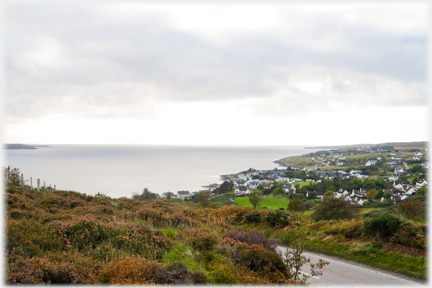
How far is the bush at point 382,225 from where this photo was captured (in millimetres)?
9703

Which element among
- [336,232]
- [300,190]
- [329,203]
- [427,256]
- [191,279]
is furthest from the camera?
[300,190]

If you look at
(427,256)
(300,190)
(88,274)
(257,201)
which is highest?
(88,274)

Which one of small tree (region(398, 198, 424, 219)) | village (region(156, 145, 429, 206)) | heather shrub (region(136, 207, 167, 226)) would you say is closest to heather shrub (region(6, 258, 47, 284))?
heather shrub (region(136, 207, 167, 226))

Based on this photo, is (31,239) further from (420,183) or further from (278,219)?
(420,183)

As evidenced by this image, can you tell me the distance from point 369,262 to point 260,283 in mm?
6286

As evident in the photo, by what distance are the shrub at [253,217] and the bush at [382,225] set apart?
6069 mm

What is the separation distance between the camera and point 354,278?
302 inches

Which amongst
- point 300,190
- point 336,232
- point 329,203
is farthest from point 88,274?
point 300,190

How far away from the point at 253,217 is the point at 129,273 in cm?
1189

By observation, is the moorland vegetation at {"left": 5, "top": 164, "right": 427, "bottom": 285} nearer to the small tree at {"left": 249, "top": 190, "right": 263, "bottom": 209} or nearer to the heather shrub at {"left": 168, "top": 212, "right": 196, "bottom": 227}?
the heather shrub at {"left": 168, "top": 212, "right": 196, "bottom": 227}

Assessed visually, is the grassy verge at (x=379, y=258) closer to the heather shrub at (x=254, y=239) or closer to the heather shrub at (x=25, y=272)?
the heather shrub at (x=254, y=239)

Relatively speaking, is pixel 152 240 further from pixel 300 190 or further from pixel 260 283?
pixel 300 190

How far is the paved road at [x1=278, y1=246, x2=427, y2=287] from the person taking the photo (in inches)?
286

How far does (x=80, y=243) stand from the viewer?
614 centimetres
